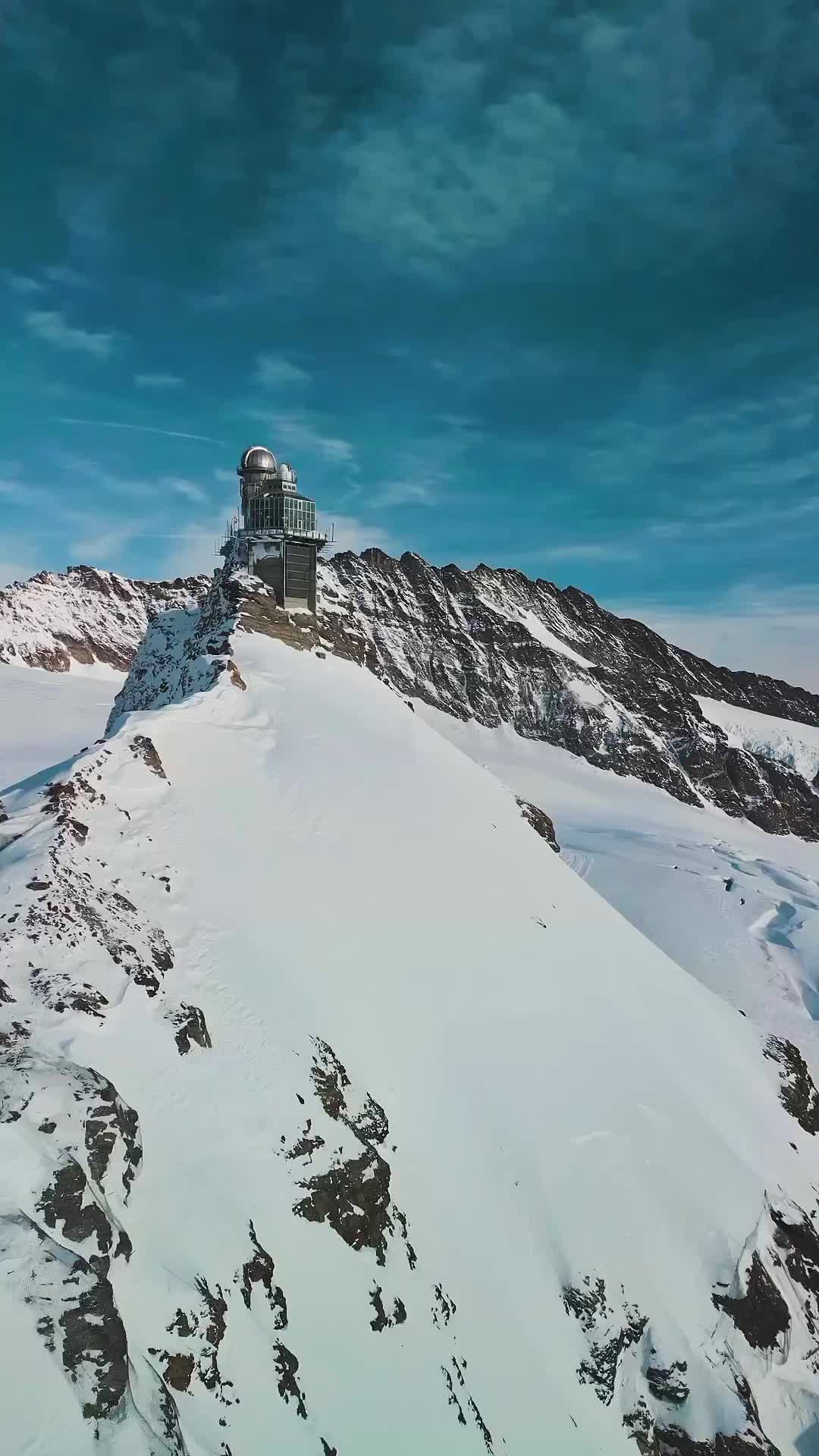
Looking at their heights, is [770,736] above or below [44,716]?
above

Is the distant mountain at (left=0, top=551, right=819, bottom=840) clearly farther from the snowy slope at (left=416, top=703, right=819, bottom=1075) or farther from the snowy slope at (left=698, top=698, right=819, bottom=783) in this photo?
the snowy slope at (left=416, top=703, right=819, bottom=1075)

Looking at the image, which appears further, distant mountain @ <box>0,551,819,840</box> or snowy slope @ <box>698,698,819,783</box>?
snowy slope @ <box>698,698,819,783</box>

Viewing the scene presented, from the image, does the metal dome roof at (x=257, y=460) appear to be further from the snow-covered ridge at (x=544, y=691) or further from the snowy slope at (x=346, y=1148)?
the snow-covered ridge at (x=544, y=691)

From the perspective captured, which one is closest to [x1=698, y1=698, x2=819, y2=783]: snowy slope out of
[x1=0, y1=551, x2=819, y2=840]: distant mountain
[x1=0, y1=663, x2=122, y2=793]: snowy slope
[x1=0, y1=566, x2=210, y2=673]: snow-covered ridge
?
[x1=0, y1=551, x2=819, y2=840]: distant mountain

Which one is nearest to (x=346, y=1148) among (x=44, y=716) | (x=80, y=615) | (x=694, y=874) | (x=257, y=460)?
(x=257, y=460)

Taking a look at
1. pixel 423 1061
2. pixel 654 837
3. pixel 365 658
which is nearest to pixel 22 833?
pixel 423 1061

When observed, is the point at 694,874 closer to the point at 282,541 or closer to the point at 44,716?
the point at 282,541
